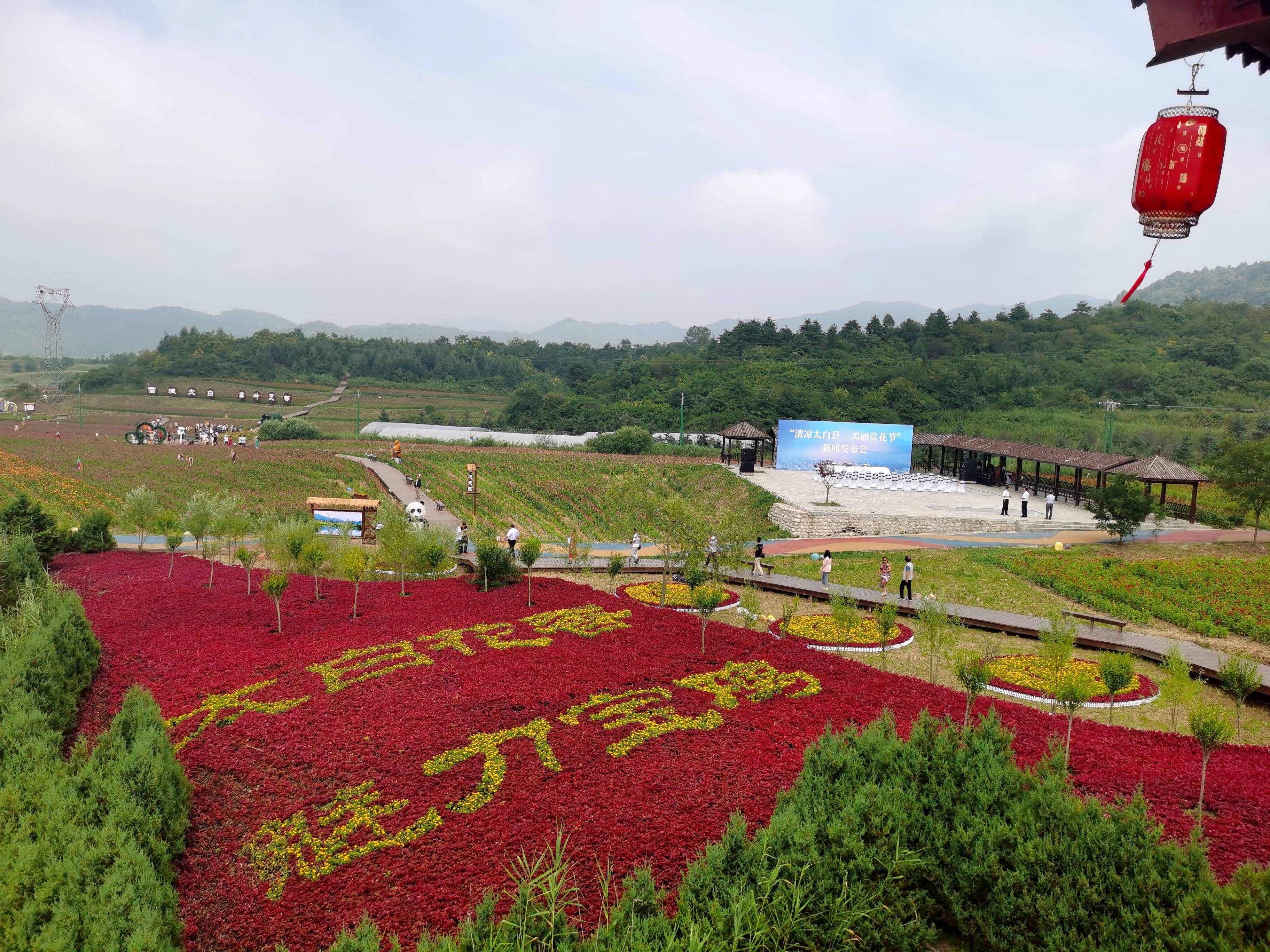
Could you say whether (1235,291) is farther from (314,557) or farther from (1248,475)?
(314,557)

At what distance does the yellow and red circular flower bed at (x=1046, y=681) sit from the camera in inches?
503

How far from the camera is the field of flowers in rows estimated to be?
17344 millimetres

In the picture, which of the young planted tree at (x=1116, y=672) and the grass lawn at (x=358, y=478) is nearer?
the young planted tree at (x=1116, y=672)

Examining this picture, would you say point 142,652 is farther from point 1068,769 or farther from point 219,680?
point 1068,769

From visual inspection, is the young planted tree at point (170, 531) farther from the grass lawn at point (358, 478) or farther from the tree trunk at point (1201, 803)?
the tree trunk at point (1201, 803)

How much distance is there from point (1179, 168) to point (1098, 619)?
13035 mm

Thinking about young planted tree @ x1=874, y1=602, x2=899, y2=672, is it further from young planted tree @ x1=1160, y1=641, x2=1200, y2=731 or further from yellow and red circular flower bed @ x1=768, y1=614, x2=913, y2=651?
young planted tree @ x1=1160, y1=641, x2=1200, y2=731

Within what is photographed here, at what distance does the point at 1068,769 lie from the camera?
8.72 meters

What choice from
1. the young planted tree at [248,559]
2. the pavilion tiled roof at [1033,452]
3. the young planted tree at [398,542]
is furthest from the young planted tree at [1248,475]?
the young planted tree at [248,559]

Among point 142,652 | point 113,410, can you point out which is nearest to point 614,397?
point 113,410

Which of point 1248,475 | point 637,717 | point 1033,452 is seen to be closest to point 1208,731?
point 637,717

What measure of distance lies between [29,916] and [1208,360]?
282 ft

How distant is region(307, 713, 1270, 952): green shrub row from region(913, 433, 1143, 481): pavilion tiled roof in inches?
1208

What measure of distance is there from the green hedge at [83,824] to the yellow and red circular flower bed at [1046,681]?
484 inches
